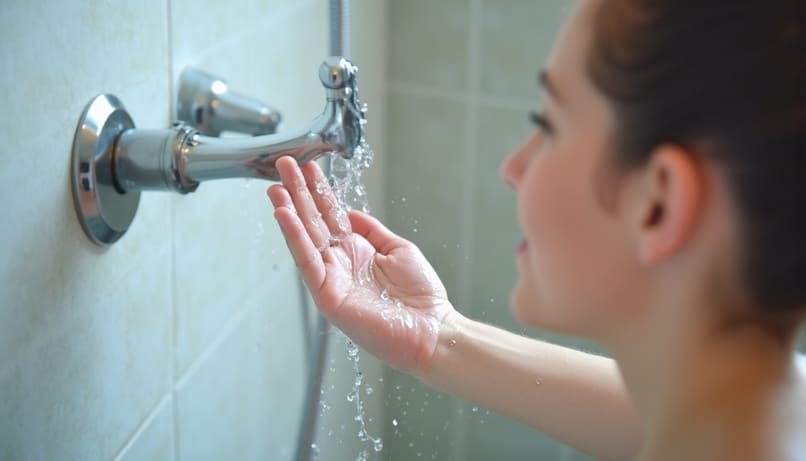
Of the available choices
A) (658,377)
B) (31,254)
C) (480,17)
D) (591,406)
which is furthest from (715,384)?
(480,17)

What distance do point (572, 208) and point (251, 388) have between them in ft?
1.92

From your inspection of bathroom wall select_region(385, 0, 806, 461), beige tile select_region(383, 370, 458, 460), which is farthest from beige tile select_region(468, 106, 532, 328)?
beige tile select_region(383, 370, 458, 460)

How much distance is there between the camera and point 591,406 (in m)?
0.83

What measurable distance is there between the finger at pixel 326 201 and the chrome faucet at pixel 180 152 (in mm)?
35

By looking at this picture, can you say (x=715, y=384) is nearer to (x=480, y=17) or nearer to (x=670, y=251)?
(x=670, y=251)

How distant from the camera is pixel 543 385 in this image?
0.84 m

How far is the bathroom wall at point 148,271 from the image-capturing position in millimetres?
652

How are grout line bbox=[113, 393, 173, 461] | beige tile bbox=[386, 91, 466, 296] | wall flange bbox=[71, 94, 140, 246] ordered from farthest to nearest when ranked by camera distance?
beige tile bbox=[386, 91, 466, 296]
grout line bbox=[113, 393, 173, 461]
wall flange bbox=[71, 94, 140, 246]

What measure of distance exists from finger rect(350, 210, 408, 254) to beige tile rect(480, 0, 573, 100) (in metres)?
0.54

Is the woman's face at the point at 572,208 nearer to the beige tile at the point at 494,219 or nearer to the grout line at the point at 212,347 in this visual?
the grout line at the point at 212,347

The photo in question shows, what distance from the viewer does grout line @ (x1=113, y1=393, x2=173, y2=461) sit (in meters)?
0.81

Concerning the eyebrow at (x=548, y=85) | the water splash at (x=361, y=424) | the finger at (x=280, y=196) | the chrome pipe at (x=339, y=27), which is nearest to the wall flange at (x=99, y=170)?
the finger at (x=280, y=196)

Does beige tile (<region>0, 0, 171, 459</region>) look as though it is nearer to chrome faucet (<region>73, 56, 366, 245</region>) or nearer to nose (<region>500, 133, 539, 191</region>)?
chrome faucet (<region>73, 56, 366, 245</region>)

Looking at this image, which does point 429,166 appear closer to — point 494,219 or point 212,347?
point 494,219
